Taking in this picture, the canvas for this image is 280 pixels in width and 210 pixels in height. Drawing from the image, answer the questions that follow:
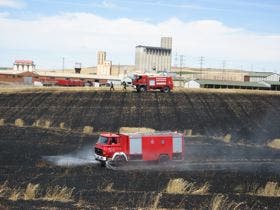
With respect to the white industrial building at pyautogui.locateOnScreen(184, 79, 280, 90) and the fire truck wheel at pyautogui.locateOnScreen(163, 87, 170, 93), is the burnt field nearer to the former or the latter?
the fire truck wheel at pyautogui.locateOnScreen(163, 87, 170, 93)

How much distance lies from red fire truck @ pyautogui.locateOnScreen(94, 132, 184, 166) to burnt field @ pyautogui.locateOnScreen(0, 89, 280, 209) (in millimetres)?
772

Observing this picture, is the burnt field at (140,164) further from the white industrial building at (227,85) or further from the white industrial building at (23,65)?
the white industrial building at (23,65)

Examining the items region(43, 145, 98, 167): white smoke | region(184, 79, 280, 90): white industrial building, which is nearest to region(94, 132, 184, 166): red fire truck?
region(43, 145, 98, 167): white smoke

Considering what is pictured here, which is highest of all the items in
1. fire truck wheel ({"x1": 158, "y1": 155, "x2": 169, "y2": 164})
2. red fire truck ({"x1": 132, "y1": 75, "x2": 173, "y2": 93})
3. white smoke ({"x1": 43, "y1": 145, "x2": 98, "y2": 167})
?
red fire truck ({"x1": 132, "y1": 75, "x2": 173, "y2": 93})

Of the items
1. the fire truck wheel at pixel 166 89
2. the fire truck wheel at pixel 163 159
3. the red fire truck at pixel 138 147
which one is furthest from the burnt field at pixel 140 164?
the fire truck wheel at pixel 166 89

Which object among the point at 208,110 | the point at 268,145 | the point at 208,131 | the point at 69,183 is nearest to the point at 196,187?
the point at 69,183

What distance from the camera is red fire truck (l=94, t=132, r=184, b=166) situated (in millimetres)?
31203

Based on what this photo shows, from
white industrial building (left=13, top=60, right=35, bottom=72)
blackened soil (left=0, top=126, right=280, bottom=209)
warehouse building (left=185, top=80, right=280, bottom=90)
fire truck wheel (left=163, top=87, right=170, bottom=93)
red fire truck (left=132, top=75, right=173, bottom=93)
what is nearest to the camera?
blackened soil (left=0, top=126, right=280, bottom=209)

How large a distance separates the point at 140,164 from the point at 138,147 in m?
1.42

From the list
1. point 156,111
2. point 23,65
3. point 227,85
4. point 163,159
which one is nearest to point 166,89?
point 156,111

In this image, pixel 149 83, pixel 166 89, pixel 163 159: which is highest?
pixel 149 83

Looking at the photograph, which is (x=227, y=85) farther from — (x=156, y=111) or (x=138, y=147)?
(x=138, y=147)

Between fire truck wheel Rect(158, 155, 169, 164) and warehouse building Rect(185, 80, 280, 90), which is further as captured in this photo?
warehouse building Rect(185, 80, 280, 90)

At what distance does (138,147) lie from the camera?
3203 centimetres
